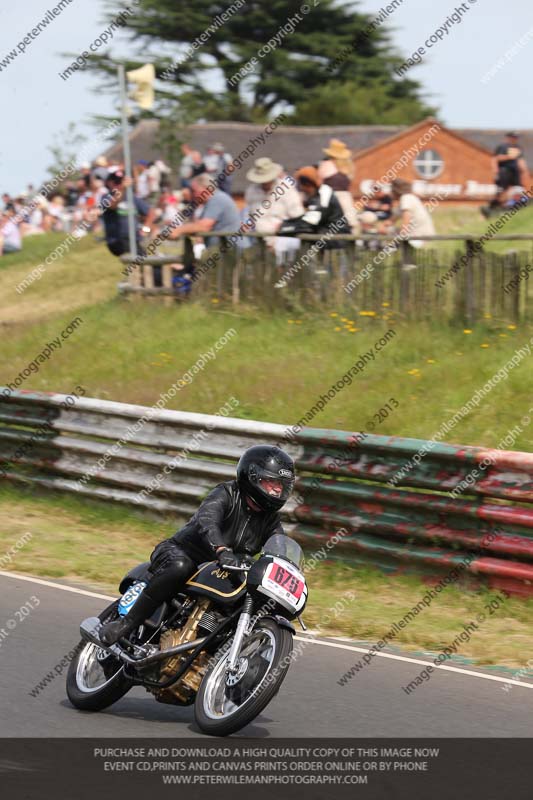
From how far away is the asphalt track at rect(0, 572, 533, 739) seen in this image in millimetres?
6477

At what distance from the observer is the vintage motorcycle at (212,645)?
604cm

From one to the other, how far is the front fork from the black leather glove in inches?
6.8

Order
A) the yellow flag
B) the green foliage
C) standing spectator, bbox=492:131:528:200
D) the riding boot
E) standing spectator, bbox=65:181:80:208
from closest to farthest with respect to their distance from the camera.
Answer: the riding boot
the yellow flag
standing spectator, bbox=492:131:528:200
standing spectator, bbox=65:181:80:208
the green foliage

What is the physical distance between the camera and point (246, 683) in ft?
19.7

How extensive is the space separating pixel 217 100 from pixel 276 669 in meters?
57.9

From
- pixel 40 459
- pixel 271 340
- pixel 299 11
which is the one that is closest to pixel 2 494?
pixel 40 459

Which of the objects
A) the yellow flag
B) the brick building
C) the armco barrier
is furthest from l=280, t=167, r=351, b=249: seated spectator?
the brick building

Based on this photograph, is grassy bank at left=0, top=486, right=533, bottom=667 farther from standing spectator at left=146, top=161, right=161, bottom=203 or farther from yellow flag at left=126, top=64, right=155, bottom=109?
standing spectator at left=146, top=161, right=161, bottom=203

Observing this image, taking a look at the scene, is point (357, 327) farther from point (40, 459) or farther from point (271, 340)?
point (40, 459)

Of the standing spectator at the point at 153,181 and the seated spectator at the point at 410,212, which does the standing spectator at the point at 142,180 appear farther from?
the seated spectator at the point at 410,212

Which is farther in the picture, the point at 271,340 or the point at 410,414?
the point at 271,340

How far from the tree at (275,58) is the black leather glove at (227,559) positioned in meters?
54.8
